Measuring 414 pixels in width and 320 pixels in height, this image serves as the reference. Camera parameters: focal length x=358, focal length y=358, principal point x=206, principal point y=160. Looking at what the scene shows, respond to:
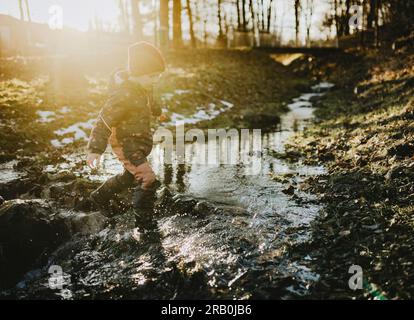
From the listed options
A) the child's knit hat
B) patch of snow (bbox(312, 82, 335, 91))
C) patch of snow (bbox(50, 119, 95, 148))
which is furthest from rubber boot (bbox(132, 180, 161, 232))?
patch of snow (bbox(312, 82, 335, 91))

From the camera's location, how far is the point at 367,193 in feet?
14.5

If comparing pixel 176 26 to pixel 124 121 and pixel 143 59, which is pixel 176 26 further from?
pixel 124 121

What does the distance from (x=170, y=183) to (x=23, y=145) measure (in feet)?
12.5

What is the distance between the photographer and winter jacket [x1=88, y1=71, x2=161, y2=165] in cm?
399

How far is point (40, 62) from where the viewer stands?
16.1 metres

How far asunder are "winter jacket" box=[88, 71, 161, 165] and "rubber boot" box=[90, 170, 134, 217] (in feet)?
1.45

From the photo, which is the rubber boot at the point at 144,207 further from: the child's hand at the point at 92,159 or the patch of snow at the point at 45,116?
the patch of snow at the point at 45,116

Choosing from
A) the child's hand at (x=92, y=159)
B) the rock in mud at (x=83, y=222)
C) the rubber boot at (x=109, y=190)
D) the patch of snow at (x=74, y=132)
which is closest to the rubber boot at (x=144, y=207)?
the rubber boot at (x=109, y=190)

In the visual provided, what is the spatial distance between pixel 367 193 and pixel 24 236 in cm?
395

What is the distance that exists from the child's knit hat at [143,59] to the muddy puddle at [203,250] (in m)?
1.74

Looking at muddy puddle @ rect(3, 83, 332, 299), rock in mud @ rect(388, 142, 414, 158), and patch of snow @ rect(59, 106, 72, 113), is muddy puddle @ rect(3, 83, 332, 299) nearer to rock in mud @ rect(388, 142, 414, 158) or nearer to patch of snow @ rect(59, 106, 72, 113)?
rock in mud @ rect(388, 142, 414, 158)

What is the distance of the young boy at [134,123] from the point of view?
3.99 metres
